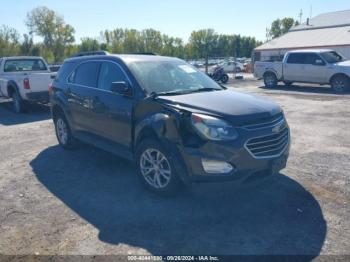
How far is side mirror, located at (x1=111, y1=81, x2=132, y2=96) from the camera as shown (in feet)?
15.7

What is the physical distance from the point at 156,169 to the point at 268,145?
146cm

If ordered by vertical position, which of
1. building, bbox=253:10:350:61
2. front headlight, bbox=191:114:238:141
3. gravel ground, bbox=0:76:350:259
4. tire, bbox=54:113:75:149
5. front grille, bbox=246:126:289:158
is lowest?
gravel ground, bbox=0:76:350:259

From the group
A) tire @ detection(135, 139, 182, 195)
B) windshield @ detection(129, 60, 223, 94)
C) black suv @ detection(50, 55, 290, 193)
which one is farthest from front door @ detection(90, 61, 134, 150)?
tire @ detection(135, 139, 182, 195)

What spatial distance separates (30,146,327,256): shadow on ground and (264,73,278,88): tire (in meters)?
14.4

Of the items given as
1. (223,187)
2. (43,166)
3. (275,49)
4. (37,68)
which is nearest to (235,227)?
(223,187)

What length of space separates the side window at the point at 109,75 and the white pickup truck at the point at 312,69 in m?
13.2

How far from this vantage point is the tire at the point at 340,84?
15.5 meters

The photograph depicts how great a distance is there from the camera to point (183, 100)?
4504mm

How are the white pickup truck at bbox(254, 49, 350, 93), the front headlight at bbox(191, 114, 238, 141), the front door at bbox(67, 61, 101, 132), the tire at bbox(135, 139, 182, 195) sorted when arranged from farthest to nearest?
the white pickup truck at bbox(254, 49, 350, 93), the front door at bbox(67, 61, 101, 132), the tire at bbox(135, 139, 182, 195), the front headlight at bbox(191, 114, 238, 141)

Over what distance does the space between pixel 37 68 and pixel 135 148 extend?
32.3ft

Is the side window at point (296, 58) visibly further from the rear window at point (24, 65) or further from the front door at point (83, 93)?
the front door at point (83, 93)

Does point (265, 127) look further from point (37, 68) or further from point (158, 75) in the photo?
point (37, 68)

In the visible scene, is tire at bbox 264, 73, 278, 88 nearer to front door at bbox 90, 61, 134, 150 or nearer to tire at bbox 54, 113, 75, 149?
tire at bbox 54, 113, 75, 149

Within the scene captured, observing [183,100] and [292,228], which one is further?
[183,100]
